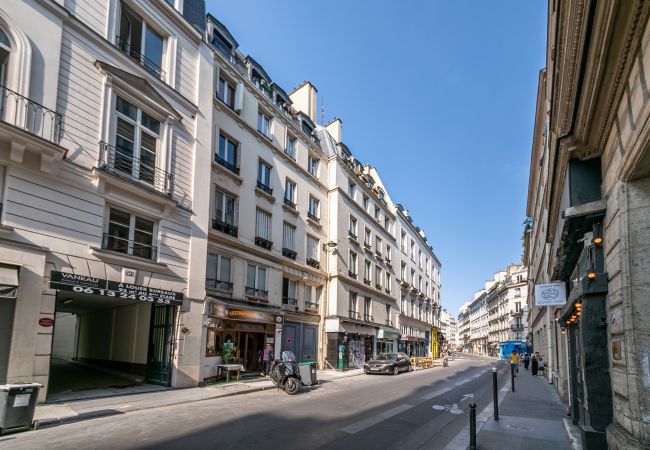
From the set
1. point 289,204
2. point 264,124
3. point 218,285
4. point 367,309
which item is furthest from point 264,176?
point 367,309

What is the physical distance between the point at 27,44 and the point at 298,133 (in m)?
16.5

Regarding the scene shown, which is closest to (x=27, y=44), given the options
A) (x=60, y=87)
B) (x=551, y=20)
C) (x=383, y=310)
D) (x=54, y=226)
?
(x=60, y=87)

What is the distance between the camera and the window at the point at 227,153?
19.8 m

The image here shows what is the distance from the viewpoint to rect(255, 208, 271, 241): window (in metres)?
21.9

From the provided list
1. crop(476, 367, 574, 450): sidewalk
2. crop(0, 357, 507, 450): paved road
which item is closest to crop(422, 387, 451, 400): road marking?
crop(0, 357, 507, 450): paved road

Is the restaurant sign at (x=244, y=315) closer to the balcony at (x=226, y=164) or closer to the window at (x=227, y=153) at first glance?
the balcony at (x=226, y=164)

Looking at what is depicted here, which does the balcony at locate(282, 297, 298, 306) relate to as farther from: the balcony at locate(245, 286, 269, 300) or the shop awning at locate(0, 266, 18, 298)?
the shop awning at locate(0, 266, 18, 298)

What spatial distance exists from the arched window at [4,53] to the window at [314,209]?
1791cm

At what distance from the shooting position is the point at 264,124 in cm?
2364

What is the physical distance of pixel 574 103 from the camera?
254 inches

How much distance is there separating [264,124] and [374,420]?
57.4ft

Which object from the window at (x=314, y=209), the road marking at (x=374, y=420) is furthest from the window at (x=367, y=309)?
the road marking at (x=374, y=420)

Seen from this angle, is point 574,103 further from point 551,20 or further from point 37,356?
point 37,356

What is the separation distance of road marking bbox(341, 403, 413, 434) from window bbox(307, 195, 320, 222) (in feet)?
53.2
